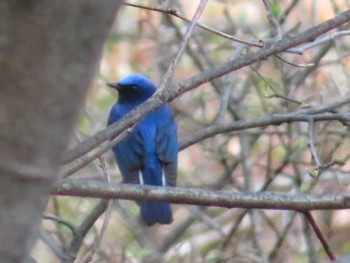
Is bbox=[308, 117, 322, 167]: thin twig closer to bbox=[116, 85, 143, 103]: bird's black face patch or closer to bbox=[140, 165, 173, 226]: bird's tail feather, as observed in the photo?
bbox=[140, 165, 173, 226]: bird's tail feather

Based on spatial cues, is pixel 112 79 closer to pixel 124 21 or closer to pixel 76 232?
pixel 124 21

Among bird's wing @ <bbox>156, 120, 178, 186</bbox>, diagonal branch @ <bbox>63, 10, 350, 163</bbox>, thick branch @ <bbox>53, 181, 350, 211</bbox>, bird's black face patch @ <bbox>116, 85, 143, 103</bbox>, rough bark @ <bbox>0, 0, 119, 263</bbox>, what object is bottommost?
rough bark @ <bbox>0, 0, 119, 263</bbox>

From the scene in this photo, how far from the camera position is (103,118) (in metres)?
4.56

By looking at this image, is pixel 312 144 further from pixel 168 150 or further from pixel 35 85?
pixel 168 150

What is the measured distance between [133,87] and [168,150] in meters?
0.73

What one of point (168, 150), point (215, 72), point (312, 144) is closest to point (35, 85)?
point (215, 72)

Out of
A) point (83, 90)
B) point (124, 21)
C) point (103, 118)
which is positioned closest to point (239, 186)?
point (103, 118)

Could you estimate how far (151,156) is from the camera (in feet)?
13.1

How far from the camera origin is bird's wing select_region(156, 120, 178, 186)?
3777mm

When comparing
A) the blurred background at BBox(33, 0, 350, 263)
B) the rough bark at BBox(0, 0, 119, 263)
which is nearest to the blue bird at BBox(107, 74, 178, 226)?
the blurred background at BBox(33, 0, 350, 263)

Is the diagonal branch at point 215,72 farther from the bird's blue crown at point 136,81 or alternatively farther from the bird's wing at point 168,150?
the bird's blue crown at point 136,81

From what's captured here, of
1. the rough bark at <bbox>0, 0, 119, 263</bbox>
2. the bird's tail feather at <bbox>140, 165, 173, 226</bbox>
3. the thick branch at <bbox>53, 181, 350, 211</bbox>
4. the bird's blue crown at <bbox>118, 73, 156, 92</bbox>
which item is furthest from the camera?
the bird's blue crown at <bbox>118, 73, 156, 92</bbox>

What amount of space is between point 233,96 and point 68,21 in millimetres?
3403

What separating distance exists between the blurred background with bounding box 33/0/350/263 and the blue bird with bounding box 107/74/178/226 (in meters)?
0.13
